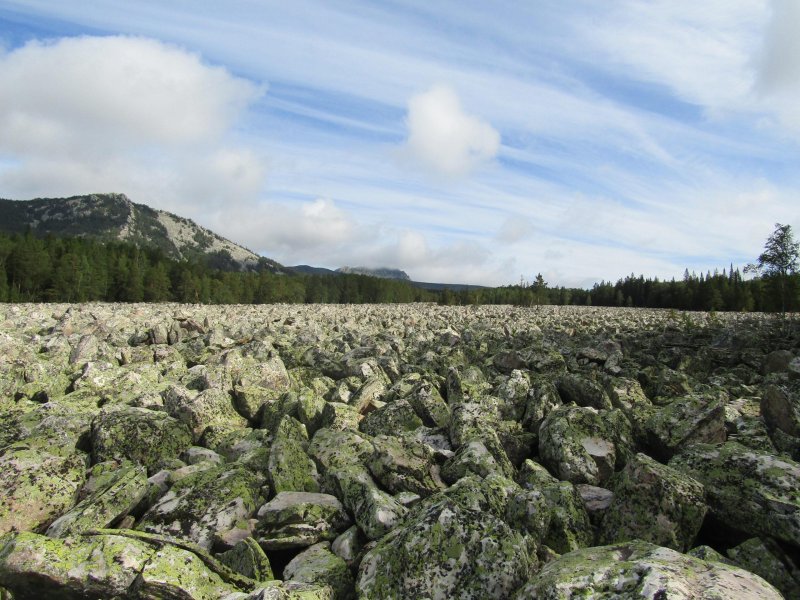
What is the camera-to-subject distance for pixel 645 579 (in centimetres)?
321

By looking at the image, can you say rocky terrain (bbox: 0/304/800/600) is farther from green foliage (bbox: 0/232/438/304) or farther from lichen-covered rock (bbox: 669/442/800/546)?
green foliage (bbox: 0/232/438/304)

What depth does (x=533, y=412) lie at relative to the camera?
29.8 feet

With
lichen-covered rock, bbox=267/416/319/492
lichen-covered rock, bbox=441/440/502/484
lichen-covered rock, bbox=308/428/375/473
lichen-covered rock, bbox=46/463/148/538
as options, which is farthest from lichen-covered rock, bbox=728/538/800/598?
lichen-covered rock, bbox=46/463/148/538

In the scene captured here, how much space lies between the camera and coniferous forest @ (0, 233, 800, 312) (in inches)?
3423

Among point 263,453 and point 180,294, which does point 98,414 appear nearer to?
point 263,453

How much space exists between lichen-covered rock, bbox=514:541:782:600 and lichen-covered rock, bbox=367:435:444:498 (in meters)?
2.70

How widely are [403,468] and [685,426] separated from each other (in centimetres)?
455

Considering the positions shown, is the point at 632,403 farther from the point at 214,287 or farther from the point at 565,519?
the point at 214,287

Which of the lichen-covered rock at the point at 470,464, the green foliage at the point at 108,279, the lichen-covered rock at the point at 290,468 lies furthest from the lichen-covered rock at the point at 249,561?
the green foliage at the point at 108,279

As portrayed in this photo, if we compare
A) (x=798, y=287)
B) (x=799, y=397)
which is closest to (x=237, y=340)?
(x=799, y=397)

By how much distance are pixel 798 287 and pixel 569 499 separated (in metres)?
72.8

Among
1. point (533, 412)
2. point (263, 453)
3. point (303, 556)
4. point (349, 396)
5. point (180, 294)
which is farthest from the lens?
point (180, 294)

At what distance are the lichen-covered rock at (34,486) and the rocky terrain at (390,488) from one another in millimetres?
23

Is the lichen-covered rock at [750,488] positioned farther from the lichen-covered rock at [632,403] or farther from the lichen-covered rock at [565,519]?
the lichen-covered rock at [632,403]
